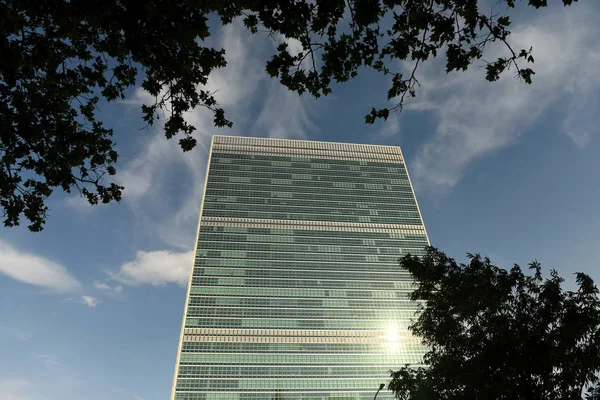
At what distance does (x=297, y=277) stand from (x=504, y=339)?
7877 cm

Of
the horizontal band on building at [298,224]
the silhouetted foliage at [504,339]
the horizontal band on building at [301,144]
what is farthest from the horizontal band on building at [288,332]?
the silhouetted foliage at [504,339]

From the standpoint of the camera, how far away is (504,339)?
15492 millimetres

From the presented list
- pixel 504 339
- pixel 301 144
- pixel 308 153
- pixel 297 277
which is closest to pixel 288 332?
pixel 297 277

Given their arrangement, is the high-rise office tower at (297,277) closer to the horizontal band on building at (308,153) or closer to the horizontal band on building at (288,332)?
the horizontal band on building at (288,332)

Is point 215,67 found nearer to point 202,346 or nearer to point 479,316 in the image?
point 479,316

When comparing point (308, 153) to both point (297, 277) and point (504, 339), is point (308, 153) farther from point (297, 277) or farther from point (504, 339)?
point (504, 339)

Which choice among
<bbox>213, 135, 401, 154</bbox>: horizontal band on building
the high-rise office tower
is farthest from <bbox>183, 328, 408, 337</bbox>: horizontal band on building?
<bbox>213, 135, 401, 154</bbox>: horizontal band on building

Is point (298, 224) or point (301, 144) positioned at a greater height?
point (301, 144)

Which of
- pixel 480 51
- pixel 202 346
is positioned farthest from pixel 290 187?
pixel 480 51

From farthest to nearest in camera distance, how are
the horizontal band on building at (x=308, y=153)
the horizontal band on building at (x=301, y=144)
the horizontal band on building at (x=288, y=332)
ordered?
1. the horizontal band on building at (x=301, y=144)
2. the horizontal band on building at (x=308, y=153)
3. the horizontal band on building at (x=288, y=332)

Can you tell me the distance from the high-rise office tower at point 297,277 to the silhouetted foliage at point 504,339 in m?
70.9

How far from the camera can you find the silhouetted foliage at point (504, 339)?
14625mm

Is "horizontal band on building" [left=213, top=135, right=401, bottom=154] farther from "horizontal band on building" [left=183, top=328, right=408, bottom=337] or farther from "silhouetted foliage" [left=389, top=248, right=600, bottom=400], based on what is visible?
"silhouetted foliage" [left=389, top=248, right=600, bottom=400]

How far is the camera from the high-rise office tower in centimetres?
8012
